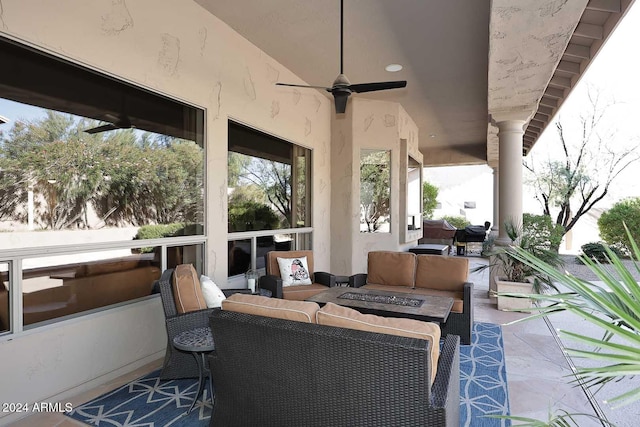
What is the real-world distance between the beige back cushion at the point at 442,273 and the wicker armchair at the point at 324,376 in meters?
2.31

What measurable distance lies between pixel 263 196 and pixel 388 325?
384 centimetres

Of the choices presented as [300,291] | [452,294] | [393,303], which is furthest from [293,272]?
[452,294]

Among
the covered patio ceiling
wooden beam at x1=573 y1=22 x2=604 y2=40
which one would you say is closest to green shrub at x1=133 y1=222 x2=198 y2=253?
the covered patio ceiling

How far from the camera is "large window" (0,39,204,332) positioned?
2.52m

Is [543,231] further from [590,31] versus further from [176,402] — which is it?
[176,402]

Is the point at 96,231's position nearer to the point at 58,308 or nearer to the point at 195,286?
the point at 58,308

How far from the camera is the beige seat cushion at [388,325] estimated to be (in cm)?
162

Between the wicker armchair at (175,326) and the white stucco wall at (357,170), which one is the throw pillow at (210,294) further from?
the white stucco wall at (357,170)

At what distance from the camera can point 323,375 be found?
167 cm

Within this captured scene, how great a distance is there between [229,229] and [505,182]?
14.1 ft

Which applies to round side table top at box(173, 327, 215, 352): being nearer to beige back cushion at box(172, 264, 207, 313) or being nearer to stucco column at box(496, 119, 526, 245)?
beige back cushion at box(172, 264, 207, 313)

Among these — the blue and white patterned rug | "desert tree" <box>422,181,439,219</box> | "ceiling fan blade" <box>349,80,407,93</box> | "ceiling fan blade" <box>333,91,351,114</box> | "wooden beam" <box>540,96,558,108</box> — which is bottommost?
the blue and white patterned rug

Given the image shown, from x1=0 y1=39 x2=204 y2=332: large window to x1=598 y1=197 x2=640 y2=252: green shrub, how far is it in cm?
1110

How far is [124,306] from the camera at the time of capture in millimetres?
3168
